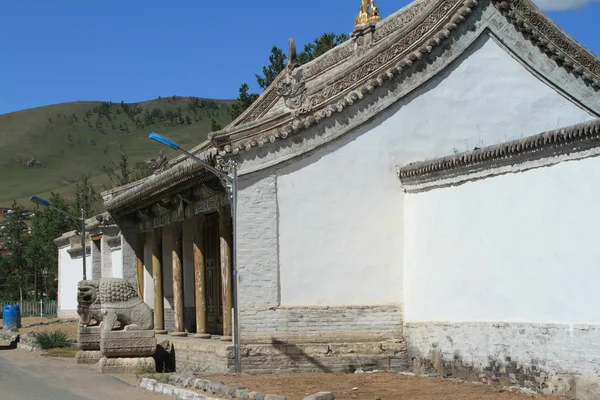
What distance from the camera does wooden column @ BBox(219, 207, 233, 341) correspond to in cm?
1833

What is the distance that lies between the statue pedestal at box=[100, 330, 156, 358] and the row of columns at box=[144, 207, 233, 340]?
5.10 ft

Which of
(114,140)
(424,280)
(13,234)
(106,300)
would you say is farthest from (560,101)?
(114,140)

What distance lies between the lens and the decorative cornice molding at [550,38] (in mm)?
17797

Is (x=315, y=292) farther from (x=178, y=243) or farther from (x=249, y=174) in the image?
(x=178, y=243)

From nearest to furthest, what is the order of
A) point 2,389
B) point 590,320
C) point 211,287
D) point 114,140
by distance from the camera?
point 590,320, point 2,389, point 211,287, point 114,140

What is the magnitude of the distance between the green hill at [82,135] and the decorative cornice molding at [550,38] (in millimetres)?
87518

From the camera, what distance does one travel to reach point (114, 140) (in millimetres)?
129750

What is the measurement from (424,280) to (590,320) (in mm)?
4283

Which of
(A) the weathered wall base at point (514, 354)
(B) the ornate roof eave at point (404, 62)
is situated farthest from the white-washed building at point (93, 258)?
(A) the weathered wall base at point (514, 354)

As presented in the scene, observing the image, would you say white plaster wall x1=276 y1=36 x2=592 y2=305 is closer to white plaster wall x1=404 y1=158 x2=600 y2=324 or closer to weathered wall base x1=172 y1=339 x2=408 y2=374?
white plaster wall x1=404 y1=158 x2=600 y2=324

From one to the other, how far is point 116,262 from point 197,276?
10697 mm

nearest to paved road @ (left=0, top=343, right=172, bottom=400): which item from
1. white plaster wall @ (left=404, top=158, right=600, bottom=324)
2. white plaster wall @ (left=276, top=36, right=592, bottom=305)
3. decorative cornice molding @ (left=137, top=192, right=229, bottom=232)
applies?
white plaster wall @ (left=276, top=36, right=592, bottom=305)

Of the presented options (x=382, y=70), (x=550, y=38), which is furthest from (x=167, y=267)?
(x=550, y=38)

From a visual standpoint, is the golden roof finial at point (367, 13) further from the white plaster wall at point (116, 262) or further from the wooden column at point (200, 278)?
the white plaster wall at point (116, 262)
